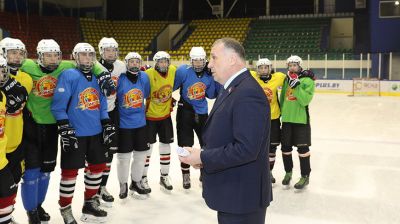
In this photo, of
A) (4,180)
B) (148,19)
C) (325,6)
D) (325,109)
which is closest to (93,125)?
(4,180)

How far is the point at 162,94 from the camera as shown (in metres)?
4.73

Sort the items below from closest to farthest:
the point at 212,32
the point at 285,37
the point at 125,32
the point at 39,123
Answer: the point at 39,123
the point at 285,37
the point at 212,32
the point at 125,32

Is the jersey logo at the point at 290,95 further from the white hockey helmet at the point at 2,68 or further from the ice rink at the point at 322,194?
the white hockey helmet at the point at 2,68

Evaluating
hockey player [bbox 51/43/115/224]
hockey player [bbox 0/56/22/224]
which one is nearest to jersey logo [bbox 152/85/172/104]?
hockey player [bbox 51/43/115/224]

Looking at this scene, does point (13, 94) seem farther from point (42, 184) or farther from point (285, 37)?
point (285, 37)

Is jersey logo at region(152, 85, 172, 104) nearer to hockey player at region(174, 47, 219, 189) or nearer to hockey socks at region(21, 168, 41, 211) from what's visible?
hockey player at region(174, 47, 219, 189)

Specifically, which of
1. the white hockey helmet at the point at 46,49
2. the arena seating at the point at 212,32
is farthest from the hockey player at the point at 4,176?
the arena seating at the point at 212,32

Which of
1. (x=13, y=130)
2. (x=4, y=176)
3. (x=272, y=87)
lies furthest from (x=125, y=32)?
(x=4, y=176)

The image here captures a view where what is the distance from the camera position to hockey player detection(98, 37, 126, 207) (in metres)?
4.14

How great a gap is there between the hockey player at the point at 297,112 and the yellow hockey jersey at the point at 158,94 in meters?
1.33

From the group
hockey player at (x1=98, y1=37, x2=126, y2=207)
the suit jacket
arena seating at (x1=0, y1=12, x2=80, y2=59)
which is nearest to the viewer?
the suit jacket

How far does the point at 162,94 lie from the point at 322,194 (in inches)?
82.4

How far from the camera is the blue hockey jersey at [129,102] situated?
4297 millimetres

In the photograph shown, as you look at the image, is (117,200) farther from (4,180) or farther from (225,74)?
(225,74)
